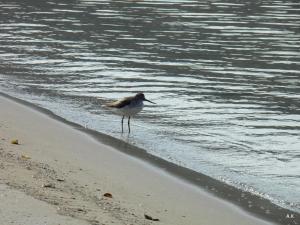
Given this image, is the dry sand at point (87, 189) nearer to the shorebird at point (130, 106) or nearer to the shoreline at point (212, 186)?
the shoreline at point (212, 186)

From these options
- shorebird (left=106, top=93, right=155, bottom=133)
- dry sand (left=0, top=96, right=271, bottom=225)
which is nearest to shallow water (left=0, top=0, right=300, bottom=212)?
shorebird (left=106, top=93, right=155, bottom=133)

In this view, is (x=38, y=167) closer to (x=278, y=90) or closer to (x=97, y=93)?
(x=97, y=93)

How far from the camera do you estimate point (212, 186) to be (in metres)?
10.5

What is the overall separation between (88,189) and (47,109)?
7.04 metres

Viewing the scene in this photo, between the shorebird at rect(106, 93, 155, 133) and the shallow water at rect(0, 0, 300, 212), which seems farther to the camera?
the shorebird at rect(106, 93, 155, 133)

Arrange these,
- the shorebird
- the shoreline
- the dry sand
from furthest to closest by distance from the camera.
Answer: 1. the shorebird
2. the shoreline
3. the dry sand

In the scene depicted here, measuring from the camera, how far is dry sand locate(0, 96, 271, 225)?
24.8ft

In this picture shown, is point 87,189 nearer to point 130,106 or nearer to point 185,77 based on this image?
point 130,106

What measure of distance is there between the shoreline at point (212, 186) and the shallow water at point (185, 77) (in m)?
0.21

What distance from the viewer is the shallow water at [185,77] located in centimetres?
1253

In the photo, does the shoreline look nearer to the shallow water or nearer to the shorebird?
the shallow water

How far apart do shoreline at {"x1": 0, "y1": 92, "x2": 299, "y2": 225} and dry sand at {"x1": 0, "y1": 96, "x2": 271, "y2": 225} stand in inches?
5.6

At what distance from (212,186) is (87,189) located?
2099 millimetres

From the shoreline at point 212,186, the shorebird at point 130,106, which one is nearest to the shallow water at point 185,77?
the shoreline at point 212,186
